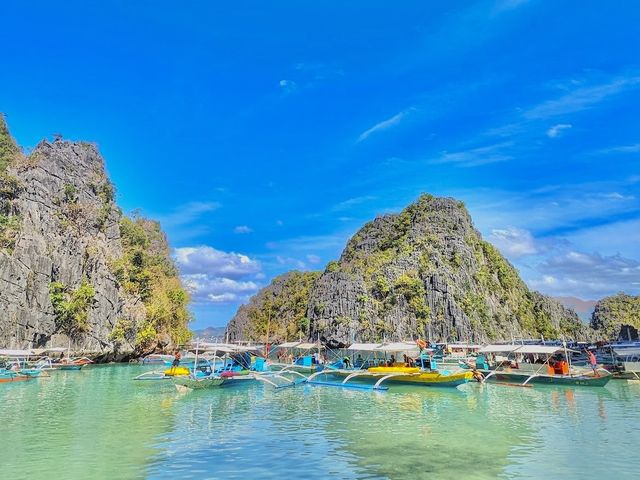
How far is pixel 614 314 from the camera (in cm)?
13438

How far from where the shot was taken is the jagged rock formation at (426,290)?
90.4 metres

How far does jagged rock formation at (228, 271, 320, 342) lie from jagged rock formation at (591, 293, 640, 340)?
275ft

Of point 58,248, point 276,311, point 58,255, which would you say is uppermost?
point 58,248

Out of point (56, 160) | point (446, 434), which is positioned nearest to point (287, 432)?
point (446, 434)

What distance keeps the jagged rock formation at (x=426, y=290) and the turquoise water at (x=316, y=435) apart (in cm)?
6012

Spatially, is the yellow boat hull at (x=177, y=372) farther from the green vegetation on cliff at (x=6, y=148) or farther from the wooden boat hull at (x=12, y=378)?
the green vegetation on cliff at (x=6, y=148)

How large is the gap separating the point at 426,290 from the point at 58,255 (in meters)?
66.2

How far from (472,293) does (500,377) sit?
6588cm

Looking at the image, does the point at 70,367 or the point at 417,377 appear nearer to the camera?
the point at 417,377

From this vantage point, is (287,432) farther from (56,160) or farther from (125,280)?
(56,160)

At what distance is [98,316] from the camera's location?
6366cm

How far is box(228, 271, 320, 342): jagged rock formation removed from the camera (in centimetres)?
11917

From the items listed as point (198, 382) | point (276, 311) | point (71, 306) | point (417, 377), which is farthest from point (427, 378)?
point (276, 311)

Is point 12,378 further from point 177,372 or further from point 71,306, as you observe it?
point 71,306
